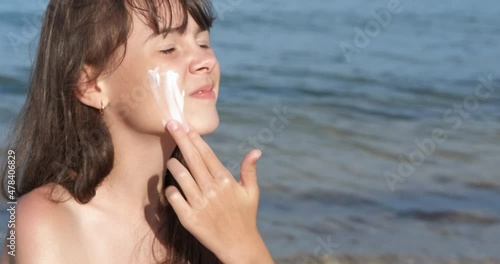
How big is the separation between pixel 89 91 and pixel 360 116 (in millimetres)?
5927

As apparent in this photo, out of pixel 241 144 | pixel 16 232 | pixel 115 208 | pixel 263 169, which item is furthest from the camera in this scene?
pixel 241 144

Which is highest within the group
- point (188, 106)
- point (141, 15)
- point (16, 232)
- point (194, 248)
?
point (141, 15)

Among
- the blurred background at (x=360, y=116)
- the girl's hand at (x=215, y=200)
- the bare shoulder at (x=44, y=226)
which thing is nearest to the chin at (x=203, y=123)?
the girl's hand at (x=215, y=200)

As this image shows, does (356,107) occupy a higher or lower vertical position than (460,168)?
lower

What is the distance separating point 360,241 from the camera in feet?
19.1

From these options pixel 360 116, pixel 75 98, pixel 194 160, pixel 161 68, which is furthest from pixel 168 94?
pixel 360 116

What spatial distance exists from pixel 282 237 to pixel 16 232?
9.46ft

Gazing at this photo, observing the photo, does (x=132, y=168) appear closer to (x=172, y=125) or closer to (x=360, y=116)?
(x=172, y=125)

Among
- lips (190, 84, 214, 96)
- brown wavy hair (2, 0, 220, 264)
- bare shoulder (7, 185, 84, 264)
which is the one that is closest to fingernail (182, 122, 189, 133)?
lips (190, 84, 214, 96)

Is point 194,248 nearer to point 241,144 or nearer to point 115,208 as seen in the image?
point 115,208

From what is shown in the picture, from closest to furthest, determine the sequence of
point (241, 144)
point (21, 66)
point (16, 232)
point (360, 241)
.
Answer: point (16, 232) → point (360, 241) → point (241, 144) → point (21, 66)

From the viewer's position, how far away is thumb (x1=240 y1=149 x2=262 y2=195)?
3027mm

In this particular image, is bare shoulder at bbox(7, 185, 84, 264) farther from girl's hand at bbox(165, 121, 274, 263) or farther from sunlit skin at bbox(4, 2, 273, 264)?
girl's hand at bbox(165, 121, 274, 263)

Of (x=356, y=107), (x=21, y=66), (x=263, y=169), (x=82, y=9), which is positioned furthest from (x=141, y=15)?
(x=21, y=66)
